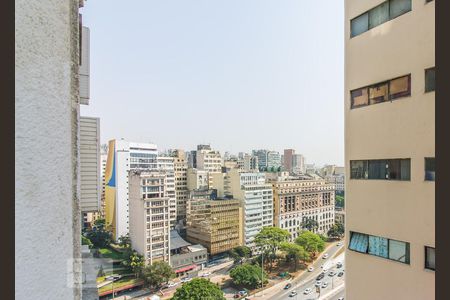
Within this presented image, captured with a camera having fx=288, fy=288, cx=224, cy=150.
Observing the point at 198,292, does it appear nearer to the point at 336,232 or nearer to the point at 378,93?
the point at 378,93

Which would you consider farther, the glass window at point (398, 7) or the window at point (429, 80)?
the glass window at point (398, 7)

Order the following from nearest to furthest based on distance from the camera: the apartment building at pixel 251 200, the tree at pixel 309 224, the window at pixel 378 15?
the window at pixel 378 15
the apartment building at pixel 251 200
the tree at pixel 309 224

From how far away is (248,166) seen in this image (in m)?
55.0

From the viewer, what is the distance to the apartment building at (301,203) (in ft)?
104

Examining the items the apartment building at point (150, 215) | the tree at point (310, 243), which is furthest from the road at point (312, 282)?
the apartment building at point (150, 215)

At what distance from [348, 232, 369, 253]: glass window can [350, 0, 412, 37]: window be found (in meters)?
2.23

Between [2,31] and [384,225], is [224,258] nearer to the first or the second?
[384,225]

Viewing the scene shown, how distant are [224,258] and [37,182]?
27987 millimetres

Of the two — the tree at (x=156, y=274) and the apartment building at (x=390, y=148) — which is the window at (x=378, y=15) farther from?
the tree at (x=156, y=274)

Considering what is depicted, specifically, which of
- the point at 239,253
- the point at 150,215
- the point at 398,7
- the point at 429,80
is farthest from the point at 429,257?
the point at 239,253

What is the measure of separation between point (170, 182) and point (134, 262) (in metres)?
12.4

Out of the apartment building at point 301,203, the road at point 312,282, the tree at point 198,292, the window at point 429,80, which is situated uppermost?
the window at point 429,80

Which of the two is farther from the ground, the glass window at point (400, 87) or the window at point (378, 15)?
the window at point (378, 15)

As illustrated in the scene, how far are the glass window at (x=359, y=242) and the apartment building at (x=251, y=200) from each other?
2585 cm
